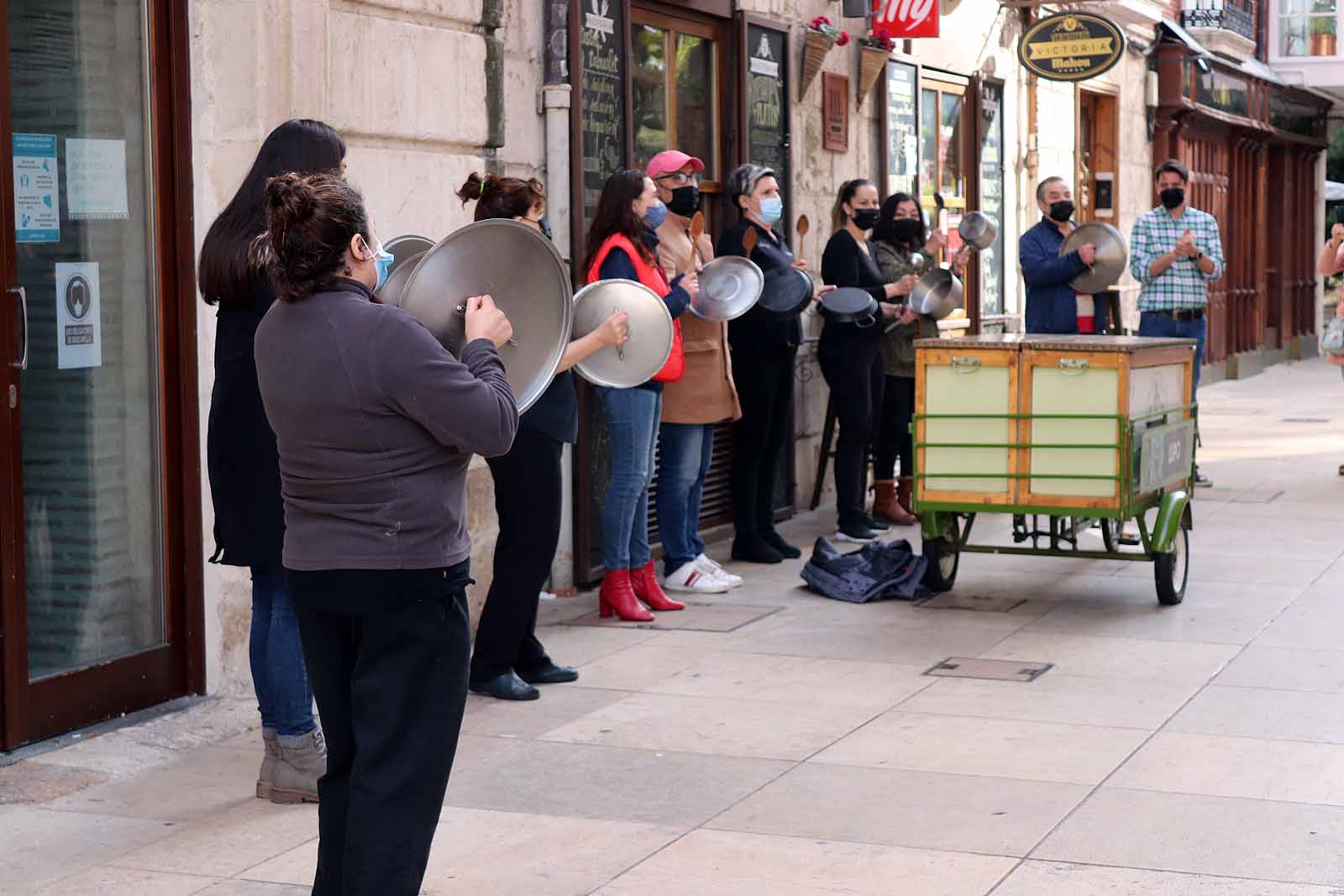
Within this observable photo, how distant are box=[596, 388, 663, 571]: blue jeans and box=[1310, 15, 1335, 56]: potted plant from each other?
20.1 metres

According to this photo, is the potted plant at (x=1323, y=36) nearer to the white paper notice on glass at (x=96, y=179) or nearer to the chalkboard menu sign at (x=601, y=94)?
the chalkboard menu sign at (x=601, y=94)

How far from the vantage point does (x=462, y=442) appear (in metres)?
3.52

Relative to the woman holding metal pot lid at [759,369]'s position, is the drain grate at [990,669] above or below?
below

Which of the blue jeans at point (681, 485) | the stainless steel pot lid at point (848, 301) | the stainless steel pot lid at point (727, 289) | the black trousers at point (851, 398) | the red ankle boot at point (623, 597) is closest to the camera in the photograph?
the red ankle boot at point (623, 597)

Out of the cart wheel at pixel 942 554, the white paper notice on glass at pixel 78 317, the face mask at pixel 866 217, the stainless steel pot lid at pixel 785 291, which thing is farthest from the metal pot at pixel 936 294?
the white paper notice on glass at pixel 78 317

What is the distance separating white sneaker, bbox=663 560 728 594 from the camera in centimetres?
845

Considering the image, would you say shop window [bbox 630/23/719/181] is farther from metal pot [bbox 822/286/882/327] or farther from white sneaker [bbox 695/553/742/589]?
white sneaker [bbox 695/553/742/589]

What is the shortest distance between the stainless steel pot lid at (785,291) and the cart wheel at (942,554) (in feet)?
4.16

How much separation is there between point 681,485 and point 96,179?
3.18 meters

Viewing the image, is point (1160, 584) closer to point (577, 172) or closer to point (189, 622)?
point (577, 172)

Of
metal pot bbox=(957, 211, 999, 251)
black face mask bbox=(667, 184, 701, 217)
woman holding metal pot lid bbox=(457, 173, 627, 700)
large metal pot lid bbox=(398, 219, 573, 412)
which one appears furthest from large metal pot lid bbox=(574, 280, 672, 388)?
metal pot bbox=(957, 211, 999, 251)

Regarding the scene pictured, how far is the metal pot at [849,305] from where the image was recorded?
30.5 ft

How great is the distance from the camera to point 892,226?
1009 cm

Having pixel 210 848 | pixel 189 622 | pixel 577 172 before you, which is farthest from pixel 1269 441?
pixel 210 848
